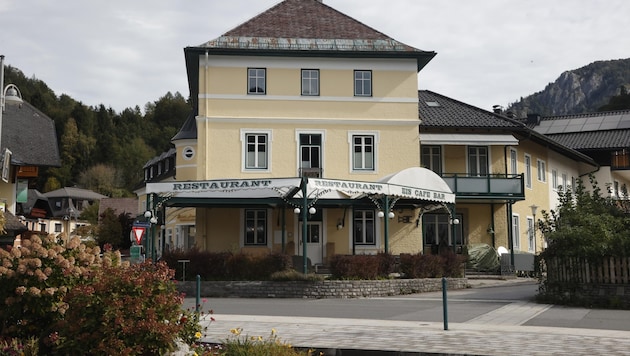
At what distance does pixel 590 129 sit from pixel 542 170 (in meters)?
14.6

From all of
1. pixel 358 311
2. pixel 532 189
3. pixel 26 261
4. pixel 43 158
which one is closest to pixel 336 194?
pixel 358 311

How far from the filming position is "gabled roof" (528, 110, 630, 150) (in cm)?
4953

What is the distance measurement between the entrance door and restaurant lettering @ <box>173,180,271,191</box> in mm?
6157

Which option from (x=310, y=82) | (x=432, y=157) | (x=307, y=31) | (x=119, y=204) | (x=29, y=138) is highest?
(x=307, y=31)

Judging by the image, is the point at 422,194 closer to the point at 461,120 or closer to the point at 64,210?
the point at 461,120

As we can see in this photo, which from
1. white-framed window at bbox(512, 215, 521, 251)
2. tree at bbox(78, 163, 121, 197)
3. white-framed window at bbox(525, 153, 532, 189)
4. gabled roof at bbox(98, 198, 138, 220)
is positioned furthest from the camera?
tree at bbox(78, 163, 121, 197)

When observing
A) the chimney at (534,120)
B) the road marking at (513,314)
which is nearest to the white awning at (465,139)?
the road marking at (513,314)

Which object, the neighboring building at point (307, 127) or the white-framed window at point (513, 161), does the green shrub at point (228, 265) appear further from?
the white-framed window at point (513, 161)

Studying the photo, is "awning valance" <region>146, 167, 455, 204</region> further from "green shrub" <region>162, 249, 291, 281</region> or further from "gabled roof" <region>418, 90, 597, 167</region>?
"gabled roof" <region>418, 90, 597, 167</region>

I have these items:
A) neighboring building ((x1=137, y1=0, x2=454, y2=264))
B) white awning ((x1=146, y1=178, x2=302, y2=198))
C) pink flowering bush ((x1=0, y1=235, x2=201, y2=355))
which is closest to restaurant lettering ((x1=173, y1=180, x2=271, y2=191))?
white awning ((x1=146, y1=178, x2=302, y2=198))

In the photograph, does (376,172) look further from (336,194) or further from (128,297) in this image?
(128,297)

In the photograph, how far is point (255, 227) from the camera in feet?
101

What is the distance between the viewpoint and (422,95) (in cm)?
3966

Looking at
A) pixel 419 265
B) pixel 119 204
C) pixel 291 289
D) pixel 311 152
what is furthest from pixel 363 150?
pixel 119 204
